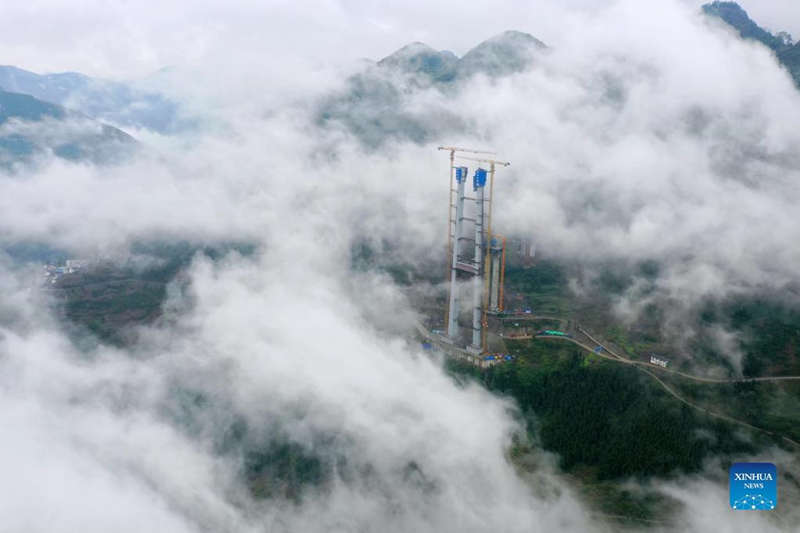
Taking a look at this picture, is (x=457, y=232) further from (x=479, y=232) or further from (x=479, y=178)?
(x=479, y=178)

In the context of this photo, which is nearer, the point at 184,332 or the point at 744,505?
the point at 744,505

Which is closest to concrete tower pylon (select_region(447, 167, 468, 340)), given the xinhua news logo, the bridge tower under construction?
the bridge tower under construction

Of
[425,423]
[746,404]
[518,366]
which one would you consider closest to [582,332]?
[518,366]

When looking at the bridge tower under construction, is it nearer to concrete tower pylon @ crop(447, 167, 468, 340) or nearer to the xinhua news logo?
concrete tower pylon @ crop(447, 167, 468, 340)

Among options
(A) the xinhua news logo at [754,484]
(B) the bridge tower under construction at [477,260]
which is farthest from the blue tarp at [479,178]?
(A) the xinhua news logo at [754,484]

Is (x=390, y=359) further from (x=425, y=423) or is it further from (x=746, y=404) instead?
(x=746, y=404)

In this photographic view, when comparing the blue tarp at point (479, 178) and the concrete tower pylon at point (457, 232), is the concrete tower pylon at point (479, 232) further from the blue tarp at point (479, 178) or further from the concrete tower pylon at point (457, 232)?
the concrete tower pylon at point (457, 232)

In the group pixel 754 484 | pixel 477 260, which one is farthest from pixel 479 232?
pixel 754 484

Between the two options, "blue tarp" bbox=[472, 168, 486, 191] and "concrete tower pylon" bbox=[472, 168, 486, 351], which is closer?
"blue tarp" bbox=[472, 168, 486, 191]

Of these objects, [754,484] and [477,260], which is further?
[477,260]
